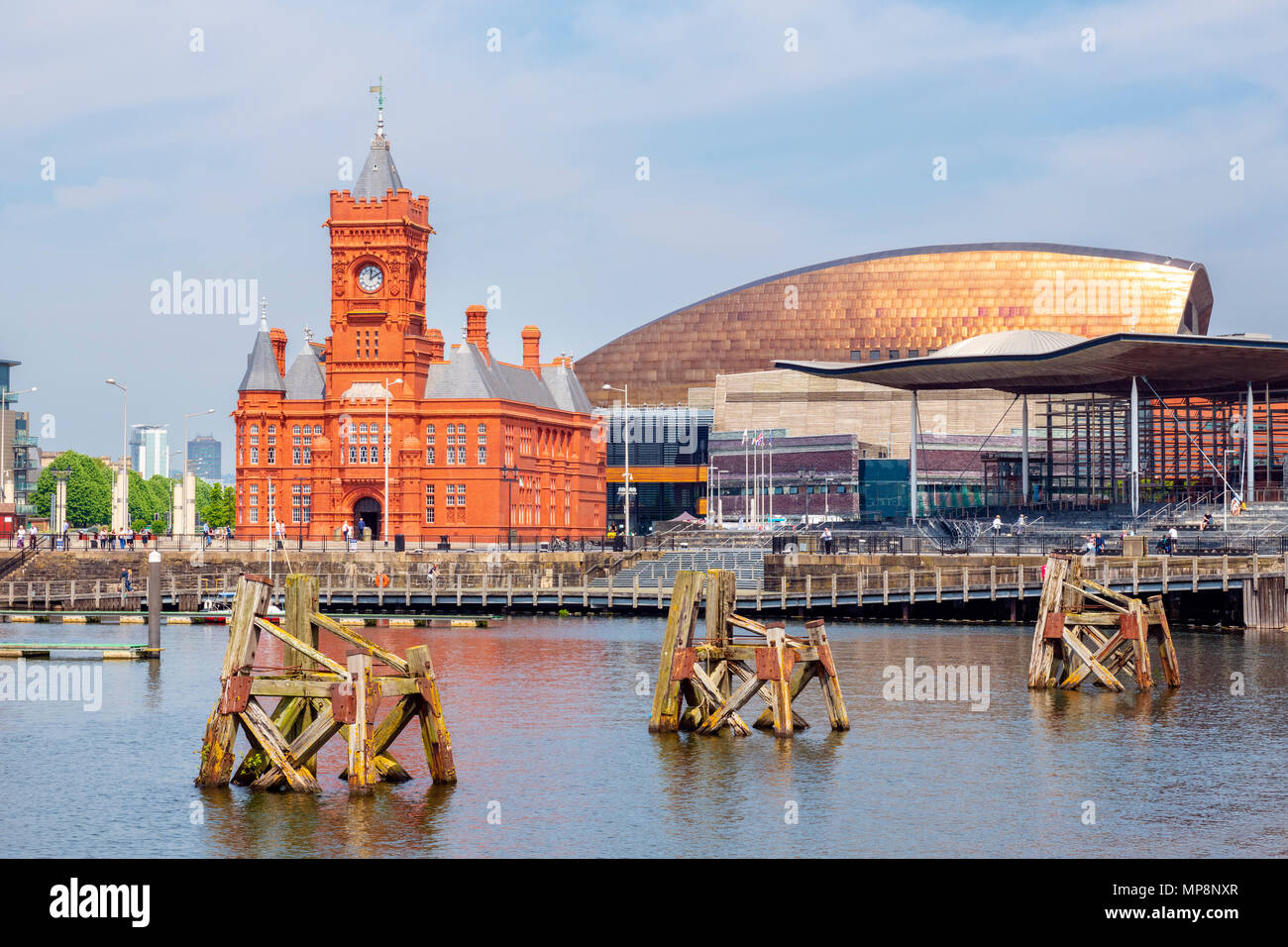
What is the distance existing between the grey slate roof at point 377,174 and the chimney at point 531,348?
18.7 meters

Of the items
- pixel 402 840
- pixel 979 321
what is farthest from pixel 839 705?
pixel 979 321

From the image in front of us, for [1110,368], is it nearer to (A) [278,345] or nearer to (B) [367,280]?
(B) [367,280]

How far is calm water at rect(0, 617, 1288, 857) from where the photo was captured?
2717 cm

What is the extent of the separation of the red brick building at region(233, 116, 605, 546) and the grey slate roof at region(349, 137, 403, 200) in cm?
9

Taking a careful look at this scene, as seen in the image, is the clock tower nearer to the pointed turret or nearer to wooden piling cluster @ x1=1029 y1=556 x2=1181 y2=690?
the pointed turret

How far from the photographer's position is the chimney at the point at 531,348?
12850cm

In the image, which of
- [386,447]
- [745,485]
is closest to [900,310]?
[745,485]

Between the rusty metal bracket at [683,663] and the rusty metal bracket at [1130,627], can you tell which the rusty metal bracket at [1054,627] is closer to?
the rusty metal bracket at [1130,627]

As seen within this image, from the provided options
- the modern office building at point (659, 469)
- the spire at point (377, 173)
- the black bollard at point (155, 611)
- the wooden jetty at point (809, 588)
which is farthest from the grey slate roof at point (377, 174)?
the black bollard at point (155, 611)

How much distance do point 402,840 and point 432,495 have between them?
283 ft

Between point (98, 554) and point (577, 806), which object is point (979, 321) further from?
point (577, 806)

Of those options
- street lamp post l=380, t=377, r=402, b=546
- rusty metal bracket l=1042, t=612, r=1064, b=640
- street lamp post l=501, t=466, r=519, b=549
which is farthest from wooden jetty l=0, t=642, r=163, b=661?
street lamp post l=501, t=466, r=519, b=549

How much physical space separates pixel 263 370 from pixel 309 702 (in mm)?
86482
